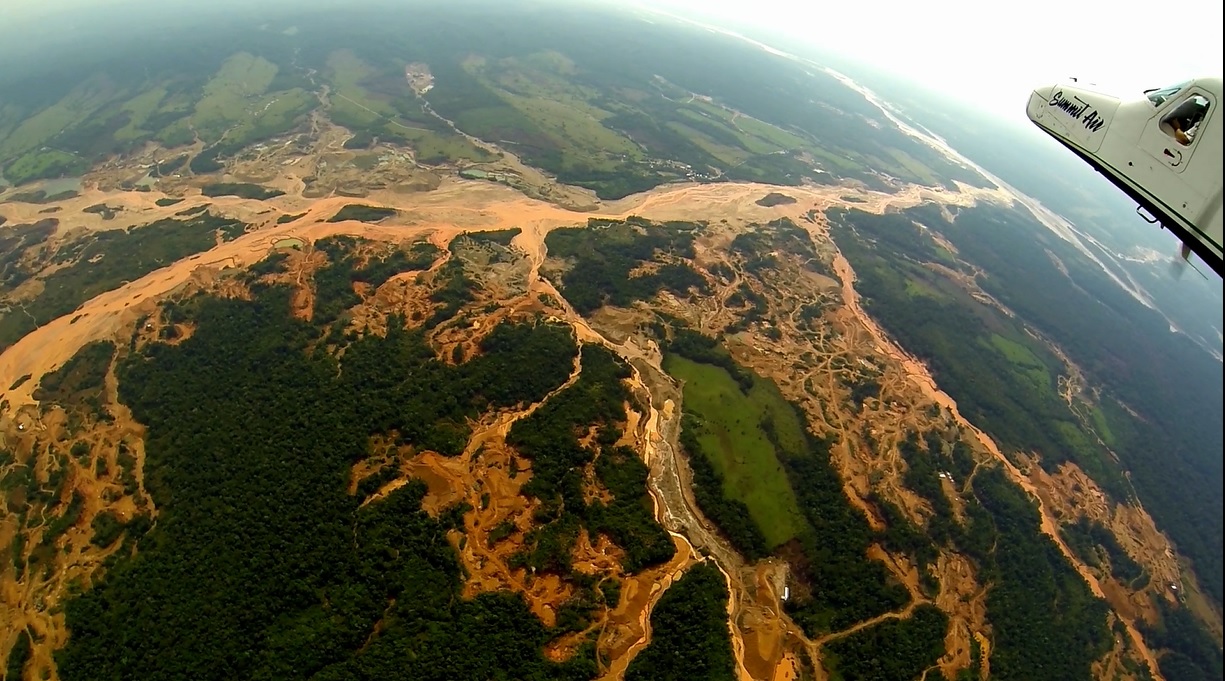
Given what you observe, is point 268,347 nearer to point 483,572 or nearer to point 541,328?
point 541,328

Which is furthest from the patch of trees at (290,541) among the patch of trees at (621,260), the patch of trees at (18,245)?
the patch of trees at (18,245)

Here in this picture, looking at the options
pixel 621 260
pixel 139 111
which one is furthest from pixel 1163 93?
pixel 139 111

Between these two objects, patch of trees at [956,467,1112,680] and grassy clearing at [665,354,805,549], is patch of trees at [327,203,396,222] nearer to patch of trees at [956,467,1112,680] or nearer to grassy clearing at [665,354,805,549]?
grassy clearing at [665,354,805,549]

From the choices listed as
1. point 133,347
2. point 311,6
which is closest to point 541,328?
point 133,347

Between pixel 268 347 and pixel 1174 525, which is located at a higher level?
pixel 1174 525

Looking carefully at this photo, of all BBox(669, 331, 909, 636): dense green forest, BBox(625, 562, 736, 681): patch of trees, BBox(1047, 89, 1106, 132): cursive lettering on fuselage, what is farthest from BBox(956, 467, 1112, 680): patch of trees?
BBox(1047, 89, 1106, 132): cursive lettering on fuselage

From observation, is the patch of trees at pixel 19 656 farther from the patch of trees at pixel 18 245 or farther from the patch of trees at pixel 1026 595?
the patch of trees at pixel 1026 595
